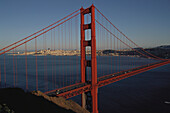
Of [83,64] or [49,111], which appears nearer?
[49,111]

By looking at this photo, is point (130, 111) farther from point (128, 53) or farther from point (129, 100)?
point (128, 53)

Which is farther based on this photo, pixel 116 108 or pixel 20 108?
pixel 116 108

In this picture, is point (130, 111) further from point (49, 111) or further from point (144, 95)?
point (49, 111)

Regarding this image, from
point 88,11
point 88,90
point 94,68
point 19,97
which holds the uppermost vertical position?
point 88,11

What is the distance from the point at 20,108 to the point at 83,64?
29.1ft

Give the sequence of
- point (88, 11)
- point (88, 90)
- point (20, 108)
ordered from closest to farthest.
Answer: point (20, 108) < point (88, 90) < point (88, 11)

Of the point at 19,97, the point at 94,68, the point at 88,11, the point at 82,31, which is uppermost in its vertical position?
the point at 88,11

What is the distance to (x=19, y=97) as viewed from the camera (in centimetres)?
909

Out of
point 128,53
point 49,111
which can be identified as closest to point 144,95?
point 49,111

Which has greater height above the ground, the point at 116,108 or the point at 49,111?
the point at 49,111

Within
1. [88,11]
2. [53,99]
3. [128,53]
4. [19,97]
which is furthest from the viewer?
[128,53]

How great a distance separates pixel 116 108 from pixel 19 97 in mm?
13029

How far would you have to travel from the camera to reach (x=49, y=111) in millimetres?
8242

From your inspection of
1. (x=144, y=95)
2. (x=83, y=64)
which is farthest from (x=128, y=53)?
(x=83, y=64)
